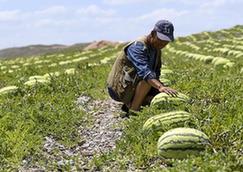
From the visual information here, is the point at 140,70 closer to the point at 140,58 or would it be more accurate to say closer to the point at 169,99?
the point at 140,58

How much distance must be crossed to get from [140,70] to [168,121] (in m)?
1.96

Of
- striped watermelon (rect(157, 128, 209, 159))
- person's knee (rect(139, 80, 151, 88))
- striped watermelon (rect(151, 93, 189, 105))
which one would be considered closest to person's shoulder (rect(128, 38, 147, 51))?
person's knee (rect(139, 80, 151, 88))

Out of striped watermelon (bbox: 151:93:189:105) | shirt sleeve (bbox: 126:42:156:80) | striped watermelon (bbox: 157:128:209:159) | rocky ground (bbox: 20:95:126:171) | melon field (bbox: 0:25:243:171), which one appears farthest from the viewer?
shirt sleeve (bbox: 126:42:156:80)

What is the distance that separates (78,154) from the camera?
7.25 metres

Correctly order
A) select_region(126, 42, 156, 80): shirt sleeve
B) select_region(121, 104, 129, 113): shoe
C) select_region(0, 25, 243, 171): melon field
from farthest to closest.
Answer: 1. select_region(121, 104, 129, 113): shoe
2. select_region(126, 42, 156, 80): shirt sleeve
3. select_region(0, 25, 243, 171): melon field

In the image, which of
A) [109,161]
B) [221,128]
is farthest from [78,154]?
[221,128]

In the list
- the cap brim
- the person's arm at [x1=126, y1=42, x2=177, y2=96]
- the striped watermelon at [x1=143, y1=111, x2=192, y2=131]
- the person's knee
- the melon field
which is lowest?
the melon field

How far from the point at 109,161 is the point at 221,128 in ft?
4.40

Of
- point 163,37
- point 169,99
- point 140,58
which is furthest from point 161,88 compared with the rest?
point 140,58

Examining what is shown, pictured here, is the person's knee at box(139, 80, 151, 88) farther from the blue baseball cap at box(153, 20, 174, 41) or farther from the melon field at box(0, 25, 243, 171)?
Result: the blue baseball cap at box(153, 20, 174, 41)

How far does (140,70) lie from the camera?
8.58 meters

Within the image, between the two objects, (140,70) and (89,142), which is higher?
(140,70)

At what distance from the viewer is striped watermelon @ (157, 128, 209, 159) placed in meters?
5.85

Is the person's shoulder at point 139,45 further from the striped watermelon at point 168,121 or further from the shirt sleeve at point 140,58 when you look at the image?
the striped watermelon at point 168,121
